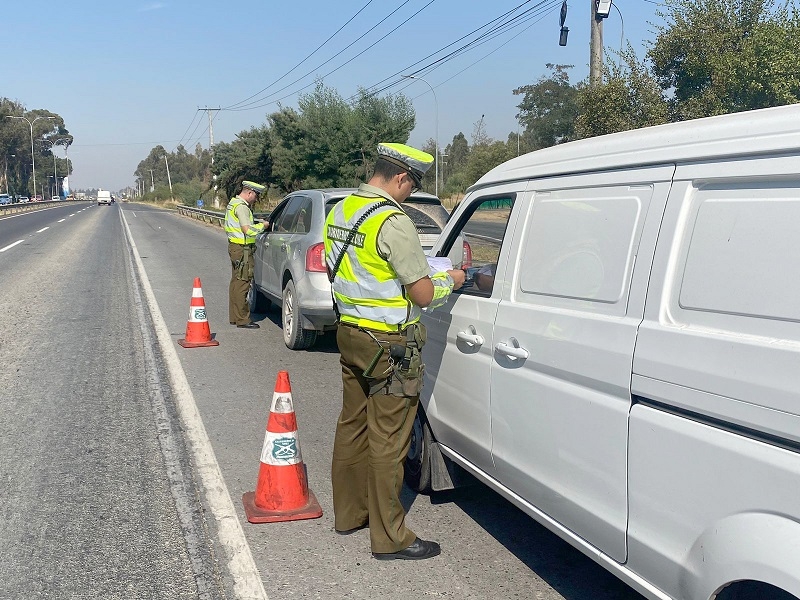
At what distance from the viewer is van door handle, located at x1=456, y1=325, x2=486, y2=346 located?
3.68 m

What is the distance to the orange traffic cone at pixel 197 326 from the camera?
29.3ft

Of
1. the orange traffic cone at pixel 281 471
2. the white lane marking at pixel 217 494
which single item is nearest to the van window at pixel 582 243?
the orange traffic cone at pixel 281 471

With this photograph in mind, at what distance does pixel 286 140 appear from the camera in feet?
135

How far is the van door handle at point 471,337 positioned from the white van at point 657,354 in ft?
0.03

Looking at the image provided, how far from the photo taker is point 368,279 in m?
3.62

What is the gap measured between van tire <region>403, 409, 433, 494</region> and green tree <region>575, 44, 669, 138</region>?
1406 centimetres

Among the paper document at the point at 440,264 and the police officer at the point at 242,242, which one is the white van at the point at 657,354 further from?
the police officer at the point at 242,242

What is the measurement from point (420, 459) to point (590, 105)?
47.4 feet

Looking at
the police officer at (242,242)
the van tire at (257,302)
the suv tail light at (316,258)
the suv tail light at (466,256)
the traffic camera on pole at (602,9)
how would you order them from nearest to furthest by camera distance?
1. the suv tail light at (466,256)
2. the suv tail light at (316,258)
3. the police officer at (242,242)
4. the van tire at (257,302)
5. the traffic camera on pole at (602,9)

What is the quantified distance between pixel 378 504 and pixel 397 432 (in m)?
0.36

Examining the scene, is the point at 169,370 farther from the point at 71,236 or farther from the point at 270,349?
the point at 71,236

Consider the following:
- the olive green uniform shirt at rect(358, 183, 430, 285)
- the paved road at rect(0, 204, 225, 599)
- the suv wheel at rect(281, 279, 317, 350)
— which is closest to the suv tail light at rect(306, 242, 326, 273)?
the suv wheel at rect(281, 279, 317, 350)

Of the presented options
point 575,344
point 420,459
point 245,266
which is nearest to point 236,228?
point 245,266

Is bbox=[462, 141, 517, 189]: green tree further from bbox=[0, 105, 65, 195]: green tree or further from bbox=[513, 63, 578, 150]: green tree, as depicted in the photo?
bbox=[0, 105, 65, 195]: green tree
